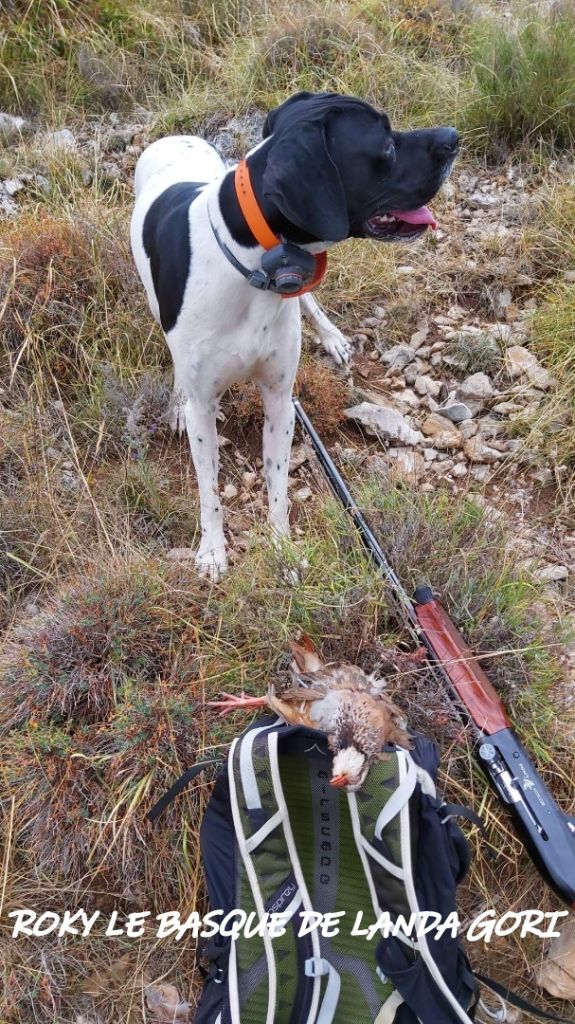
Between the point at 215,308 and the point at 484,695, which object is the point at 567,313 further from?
the point at 484,695

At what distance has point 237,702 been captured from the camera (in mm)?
1977

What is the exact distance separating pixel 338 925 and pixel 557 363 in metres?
2.25

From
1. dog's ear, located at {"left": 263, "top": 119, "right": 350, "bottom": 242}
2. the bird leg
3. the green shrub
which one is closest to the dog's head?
dog's ear, located at {"left": 263, "top": 119, "right": 350, "bottom": 242}

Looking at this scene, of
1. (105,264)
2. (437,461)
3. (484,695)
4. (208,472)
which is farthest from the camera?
(105,264)

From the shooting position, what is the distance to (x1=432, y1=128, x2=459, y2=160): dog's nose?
2.16 m

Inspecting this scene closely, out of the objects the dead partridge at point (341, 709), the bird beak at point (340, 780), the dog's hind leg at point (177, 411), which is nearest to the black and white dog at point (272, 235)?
the dog's hind leg at point (177, 411)

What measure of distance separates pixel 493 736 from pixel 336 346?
6.44 feet

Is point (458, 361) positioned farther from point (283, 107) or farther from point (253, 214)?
point (253, 214)

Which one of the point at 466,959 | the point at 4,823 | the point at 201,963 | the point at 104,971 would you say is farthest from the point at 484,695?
the point at 4,823

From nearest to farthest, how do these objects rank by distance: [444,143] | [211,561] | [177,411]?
[444,143] < [211,561] < [177,411]

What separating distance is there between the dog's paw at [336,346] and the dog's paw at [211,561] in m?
1.16

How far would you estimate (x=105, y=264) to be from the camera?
3459mm

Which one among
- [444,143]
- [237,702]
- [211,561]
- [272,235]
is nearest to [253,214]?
[272,235]

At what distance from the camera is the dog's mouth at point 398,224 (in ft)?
7.16
